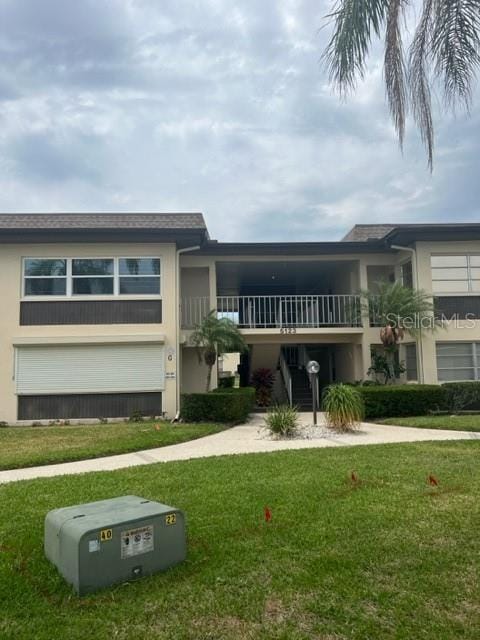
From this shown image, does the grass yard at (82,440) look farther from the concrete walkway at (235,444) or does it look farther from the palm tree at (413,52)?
the palm tree at (413,52)

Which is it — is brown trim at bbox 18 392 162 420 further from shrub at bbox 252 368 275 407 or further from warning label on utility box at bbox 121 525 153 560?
warning label on utility box at bbox 121 525 153 560

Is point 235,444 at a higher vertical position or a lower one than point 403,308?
lower

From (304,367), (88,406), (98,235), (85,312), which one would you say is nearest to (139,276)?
(98,235)

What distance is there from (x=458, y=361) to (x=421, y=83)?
39.5 ft

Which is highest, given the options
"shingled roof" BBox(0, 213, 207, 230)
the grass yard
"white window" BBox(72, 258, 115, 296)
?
"shingled roof" BBox(0, 213, 207, 230)

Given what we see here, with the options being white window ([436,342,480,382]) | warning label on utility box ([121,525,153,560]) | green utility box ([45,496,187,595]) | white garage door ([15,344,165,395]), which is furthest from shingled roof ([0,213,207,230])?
warning label on utility box ([121,525,153,560])

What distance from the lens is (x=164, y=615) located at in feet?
10.3

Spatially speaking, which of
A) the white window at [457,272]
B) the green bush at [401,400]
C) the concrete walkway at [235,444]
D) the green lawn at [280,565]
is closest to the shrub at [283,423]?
the concrete walkway at [235,444]

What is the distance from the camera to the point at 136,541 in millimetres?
3650

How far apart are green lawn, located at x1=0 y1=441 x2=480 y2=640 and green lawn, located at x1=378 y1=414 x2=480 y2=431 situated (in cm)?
497

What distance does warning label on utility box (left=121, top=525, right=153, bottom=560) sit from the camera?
358cm

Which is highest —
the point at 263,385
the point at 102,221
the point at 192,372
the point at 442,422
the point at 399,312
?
the point at 102,221

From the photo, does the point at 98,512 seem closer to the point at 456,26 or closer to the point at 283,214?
the point at 456,26

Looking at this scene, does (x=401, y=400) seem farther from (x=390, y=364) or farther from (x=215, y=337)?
(x=215, y=337)
